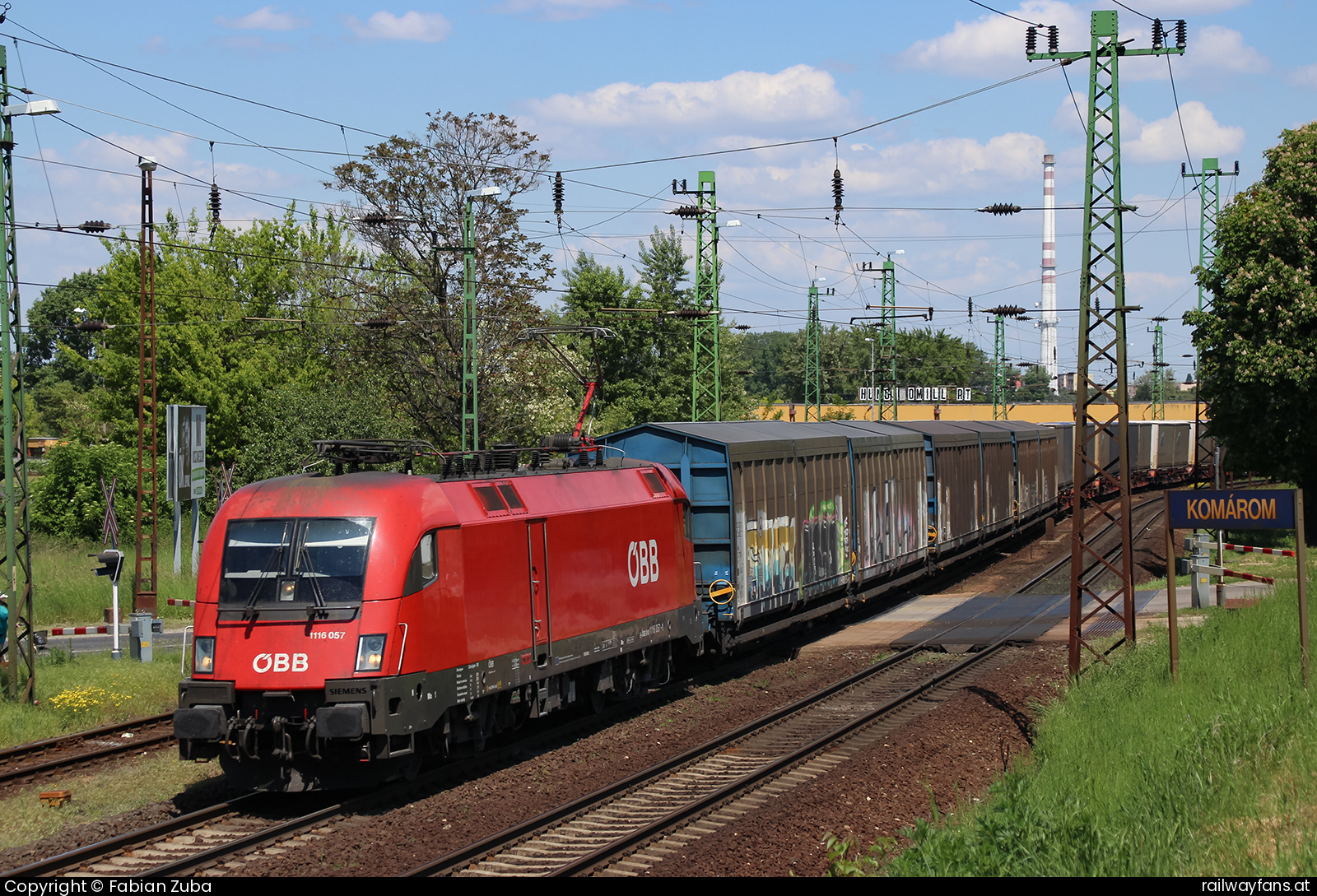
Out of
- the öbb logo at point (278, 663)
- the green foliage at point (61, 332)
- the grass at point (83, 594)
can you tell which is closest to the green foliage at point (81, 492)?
the grass at point (83, 594)

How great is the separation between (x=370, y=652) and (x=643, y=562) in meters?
5.60

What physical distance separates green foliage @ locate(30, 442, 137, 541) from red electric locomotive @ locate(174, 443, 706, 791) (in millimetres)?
32644

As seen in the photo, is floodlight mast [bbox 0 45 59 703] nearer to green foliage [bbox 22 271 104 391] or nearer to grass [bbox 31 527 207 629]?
grass [bbox 31 527 207 629]

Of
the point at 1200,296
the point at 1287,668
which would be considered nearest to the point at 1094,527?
the point at 1200,296

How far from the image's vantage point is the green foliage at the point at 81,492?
134 feet

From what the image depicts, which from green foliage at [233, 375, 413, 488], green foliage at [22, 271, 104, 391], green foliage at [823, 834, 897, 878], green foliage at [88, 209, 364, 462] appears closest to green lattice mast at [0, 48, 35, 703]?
green foliage at [823, 834, 897, 878]

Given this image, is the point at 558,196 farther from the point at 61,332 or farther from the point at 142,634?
the point at 61,332

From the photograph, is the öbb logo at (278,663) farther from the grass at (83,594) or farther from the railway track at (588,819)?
the grass at (83,594)

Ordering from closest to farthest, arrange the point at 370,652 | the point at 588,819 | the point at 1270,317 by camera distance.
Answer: the point at 370,652 → the point at 588,819 → the point at 1270,317

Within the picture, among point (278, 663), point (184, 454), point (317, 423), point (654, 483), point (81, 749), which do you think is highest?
point (317, 423)

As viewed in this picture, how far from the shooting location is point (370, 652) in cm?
1059

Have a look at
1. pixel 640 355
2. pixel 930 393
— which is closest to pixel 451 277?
pixel 640 355

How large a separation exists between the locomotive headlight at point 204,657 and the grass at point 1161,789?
238 inches
